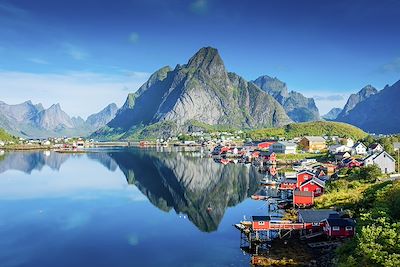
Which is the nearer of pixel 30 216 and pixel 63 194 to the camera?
pixel 30 216

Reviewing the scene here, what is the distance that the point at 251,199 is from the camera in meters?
56.3

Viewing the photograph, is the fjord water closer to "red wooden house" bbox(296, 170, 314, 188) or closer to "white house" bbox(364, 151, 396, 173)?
"red wooden house" bbox(296, 170, 314, 188)

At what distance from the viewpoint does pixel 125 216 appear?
47031 millimetres

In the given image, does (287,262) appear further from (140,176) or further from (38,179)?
(38,179)

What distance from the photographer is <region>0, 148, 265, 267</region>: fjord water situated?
106 feet

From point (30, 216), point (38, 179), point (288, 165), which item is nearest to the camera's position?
point (30, 216)

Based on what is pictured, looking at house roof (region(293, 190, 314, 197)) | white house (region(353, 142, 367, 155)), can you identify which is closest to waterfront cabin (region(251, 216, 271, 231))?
house roof (region(293, 190, 314, 197))

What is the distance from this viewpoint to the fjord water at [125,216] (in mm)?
32344

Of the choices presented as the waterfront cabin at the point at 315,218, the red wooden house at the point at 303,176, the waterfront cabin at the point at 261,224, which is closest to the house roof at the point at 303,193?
the red wooden house at the point at 303,176

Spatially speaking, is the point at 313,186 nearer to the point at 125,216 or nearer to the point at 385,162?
the point at 385,162

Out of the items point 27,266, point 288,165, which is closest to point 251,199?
point 27,266

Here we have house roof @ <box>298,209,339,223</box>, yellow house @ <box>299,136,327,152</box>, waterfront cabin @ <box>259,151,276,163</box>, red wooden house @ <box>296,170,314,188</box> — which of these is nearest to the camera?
house roof @ <box>298,209,339,223</box>

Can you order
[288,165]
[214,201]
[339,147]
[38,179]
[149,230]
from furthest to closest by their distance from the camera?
1. [339,147]
2. [288,165]
3. [38,179]
4. [214,201]
5. [149,230]

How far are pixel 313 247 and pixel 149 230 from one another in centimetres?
1663
